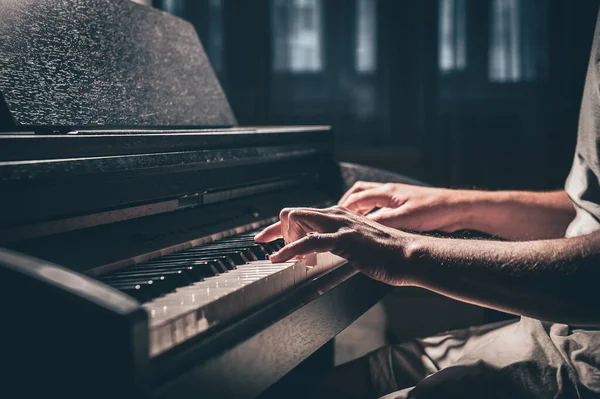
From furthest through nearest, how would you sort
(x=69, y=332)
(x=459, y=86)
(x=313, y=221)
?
(x=459, y=86), (x=313, y=221), (x=69, y=332)

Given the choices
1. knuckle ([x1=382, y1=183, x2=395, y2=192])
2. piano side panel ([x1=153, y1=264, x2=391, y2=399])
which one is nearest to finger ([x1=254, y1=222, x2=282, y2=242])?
piano side panel ([x1=153, y1=264, x2=391, y2=399])

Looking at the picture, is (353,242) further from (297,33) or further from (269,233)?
(297,33)

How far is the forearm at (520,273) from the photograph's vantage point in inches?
39.6

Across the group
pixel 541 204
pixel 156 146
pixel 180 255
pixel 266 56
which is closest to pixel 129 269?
pixel 180 255

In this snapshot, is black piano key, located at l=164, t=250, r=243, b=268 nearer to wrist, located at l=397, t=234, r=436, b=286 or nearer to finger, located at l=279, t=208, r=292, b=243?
finger, located at l=279, t=208, r=292, b=243

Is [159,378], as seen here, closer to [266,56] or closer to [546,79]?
[266,56]

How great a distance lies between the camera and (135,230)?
1.11 m

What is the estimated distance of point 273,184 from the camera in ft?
5.30

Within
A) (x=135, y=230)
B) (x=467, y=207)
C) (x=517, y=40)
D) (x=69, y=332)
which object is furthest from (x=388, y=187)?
(x=517, y=40)

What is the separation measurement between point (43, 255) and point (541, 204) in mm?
1357

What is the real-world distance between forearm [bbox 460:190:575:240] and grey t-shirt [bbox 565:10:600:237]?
0.88 feet

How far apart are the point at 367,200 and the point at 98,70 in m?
0.80

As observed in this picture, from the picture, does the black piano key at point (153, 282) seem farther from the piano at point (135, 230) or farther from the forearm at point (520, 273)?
the forearm at point (520, 273)

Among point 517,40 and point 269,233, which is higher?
point 517,40
